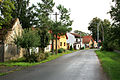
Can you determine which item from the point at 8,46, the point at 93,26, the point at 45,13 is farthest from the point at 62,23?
the point at 93,26

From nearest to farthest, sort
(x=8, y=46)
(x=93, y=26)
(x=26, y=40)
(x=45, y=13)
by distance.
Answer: (x=26, y=40) → (x=8, y=46) → (x=45, y=13) → (x=93, y=26)

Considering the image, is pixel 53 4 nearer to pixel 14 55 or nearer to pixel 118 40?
pixel 14 55

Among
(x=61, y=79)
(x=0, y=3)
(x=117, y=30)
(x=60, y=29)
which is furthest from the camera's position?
(x=60, y=29)

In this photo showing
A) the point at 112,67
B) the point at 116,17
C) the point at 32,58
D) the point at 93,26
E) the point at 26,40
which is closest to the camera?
the point at 116,17

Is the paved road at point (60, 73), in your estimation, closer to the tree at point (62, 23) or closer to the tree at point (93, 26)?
the tree at point (62, 23)

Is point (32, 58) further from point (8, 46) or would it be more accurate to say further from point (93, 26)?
point (93, 26)

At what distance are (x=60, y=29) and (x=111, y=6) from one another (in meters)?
18.4

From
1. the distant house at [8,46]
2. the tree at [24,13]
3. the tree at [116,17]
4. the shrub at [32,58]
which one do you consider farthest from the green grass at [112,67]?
the tree at [24,13]

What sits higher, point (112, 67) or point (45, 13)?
point (45, 13)

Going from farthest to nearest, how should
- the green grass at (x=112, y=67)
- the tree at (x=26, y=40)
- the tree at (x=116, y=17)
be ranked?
the tree at (x=26, y=40)
the tree at (x=116, y=17)
the green grass at (x=112, y=67)

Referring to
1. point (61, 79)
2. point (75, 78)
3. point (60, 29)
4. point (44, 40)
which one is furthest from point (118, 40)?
point (60, 29)

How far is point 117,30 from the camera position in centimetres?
995

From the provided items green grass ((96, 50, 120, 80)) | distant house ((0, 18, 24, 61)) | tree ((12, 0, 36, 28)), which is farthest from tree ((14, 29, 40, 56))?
tree ((12, 0, 36, 28))

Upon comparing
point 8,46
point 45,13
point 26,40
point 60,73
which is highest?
point 45,13
